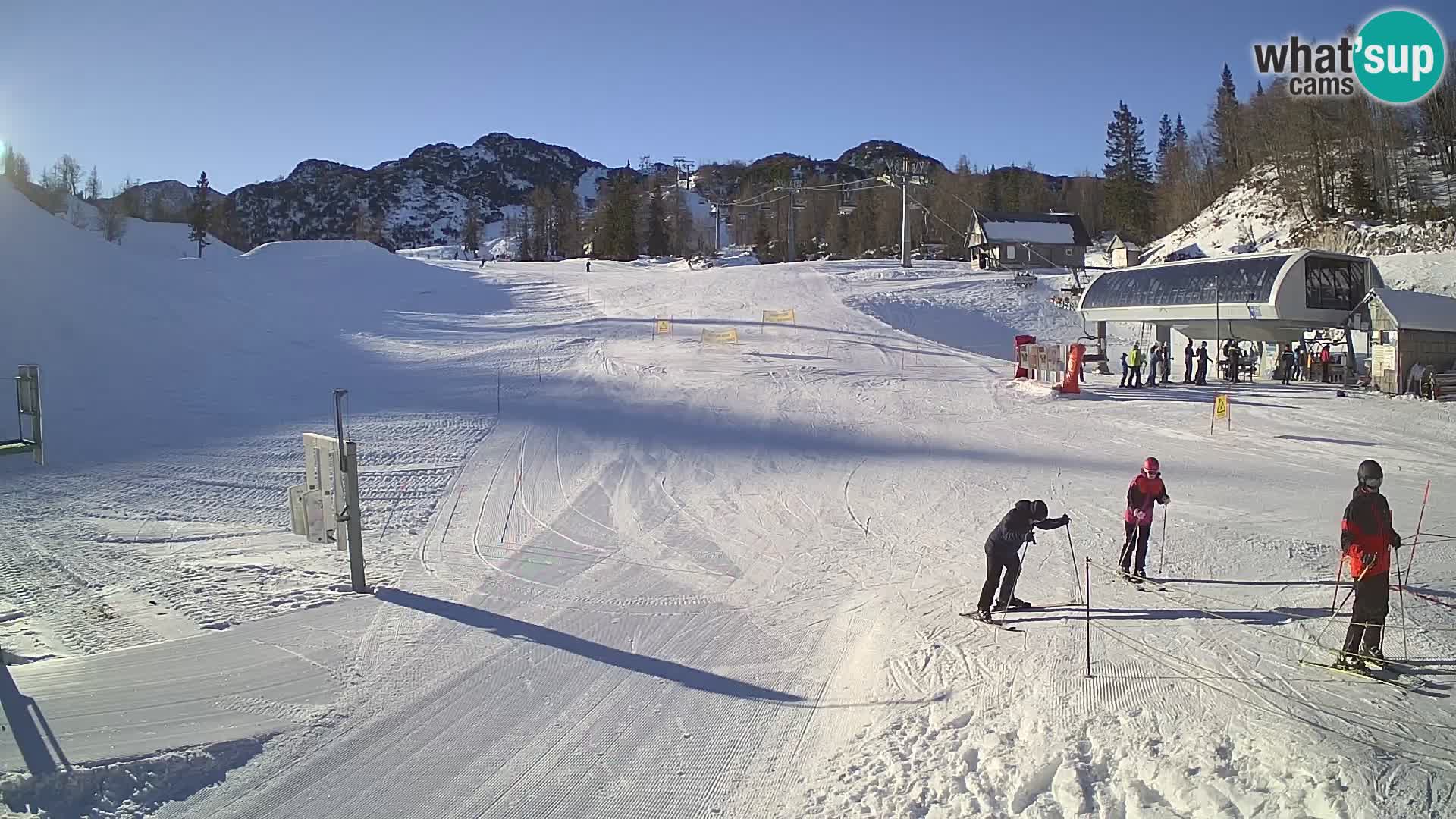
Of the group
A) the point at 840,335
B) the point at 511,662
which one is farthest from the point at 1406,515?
the point at 840,335

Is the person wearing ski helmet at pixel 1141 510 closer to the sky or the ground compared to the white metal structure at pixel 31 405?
closer to the ground

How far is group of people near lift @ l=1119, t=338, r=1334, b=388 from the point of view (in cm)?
2598

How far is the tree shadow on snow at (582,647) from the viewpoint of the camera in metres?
7.59

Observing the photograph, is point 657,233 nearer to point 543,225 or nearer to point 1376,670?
point 543,225

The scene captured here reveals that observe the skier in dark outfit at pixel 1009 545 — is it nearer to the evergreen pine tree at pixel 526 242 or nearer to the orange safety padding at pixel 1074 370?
the orange safety padding at pixel 1074 370

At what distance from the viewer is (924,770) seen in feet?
19.7

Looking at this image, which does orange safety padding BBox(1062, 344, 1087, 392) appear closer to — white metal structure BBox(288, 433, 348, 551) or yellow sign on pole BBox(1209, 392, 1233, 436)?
yellow sign on pole BBox(1209, 392, 1233, 436)

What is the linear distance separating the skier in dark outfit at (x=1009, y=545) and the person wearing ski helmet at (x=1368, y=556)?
231 centimetres

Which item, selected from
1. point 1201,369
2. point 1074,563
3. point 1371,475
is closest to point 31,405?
point 1074,563

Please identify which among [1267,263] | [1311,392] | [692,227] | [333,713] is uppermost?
[692,227]

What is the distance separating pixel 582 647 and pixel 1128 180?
107 meters

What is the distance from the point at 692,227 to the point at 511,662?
115 meters

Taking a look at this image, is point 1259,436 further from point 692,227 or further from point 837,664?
point 692,227

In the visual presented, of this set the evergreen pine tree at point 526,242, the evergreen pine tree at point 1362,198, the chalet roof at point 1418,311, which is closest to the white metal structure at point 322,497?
the chalet roof at point 1418,311
